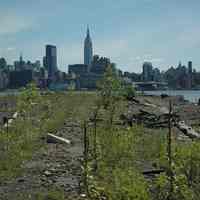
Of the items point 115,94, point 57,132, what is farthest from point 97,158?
point 115,94

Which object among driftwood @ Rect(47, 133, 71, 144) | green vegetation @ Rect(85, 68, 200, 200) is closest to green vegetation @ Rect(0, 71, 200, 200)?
green vegetation @ Rect(85, 68, 200, 200)

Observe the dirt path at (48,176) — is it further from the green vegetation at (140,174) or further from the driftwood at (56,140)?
the driftwood at (56,140)

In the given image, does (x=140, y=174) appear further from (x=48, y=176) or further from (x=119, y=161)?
(x=48, y=176)

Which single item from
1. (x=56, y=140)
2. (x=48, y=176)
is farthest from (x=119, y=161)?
(x=56, y=140)

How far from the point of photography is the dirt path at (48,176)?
341 inches

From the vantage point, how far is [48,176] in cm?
1012

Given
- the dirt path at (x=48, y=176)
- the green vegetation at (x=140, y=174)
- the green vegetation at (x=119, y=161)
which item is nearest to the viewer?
the green vegetation at (x=140, y=174)

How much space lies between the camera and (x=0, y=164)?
36.7 ft

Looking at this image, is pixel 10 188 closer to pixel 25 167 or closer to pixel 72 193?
pixel 72 193

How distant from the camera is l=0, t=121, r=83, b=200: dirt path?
866 cm

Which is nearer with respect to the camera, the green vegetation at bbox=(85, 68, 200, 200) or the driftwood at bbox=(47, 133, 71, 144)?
the green vegetation at bbox=(85, 68, 200, 200)

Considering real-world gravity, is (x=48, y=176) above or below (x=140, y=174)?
below

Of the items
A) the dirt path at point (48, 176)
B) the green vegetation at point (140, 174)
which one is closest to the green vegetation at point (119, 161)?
the green vegetation at point (140, 174)

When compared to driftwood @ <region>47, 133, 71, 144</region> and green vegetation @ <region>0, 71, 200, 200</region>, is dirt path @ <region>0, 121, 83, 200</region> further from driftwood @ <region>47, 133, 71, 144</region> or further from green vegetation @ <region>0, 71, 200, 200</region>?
driftwood @ <region>47, 133, 71, 144</region>
